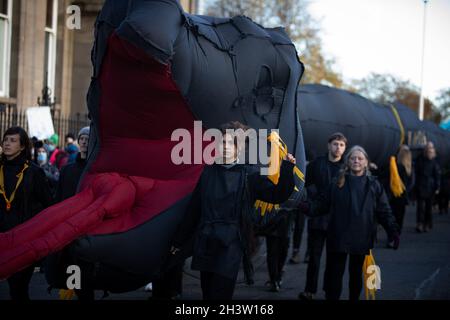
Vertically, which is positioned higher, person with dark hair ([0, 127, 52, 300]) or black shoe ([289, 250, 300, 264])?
person with dark hair ([0, 127, 52, 300])

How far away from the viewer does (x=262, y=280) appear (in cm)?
1059

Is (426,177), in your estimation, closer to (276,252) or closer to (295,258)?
(295,258)

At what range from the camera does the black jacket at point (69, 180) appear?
24.5 ft

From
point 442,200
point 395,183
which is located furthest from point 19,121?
point 442,200

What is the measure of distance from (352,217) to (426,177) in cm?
989

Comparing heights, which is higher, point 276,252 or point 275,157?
point 275,157

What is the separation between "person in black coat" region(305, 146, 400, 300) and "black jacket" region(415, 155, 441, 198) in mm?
9471

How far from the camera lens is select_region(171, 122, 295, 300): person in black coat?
5824 millimetres

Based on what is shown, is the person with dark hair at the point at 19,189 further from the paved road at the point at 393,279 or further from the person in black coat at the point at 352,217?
the person in black coat at the point at 352,217

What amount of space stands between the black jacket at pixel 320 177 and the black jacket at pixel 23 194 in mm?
3119

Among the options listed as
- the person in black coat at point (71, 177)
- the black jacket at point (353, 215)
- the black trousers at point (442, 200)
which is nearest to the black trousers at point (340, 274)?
the black jacket at point (353, 215)

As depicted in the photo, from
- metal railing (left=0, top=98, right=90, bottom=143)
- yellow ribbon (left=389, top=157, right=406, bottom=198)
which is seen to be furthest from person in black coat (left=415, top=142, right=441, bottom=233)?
metal railing (left=0, top=98, right=90, bottom=143)

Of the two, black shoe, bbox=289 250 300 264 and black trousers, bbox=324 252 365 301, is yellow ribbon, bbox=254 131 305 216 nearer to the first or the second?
black trousers, bbox=324 252 365 301

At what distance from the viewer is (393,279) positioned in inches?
423
